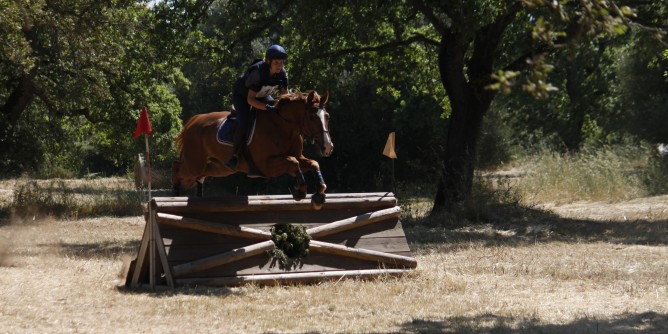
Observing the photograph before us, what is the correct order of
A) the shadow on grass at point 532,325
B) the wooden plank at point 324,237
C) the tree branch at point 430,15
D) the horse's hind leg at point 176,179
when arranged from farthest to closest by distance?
1. the tree branch at point 430,15
2. the horse's hind leg at point 176,179
3. the wooden plank at point 324,237
4. the shadow on grass at point 532,325

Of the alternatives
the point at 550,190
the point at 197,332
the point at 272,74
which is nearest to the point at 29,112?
the point at 550,190

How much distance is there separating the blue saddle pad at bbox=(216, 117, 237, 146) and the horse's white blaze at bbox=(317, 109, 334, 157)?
145cm

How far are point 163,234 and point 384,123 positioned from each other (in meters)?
22.1

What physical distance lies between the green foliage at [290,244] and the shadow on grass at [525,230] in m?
4.77

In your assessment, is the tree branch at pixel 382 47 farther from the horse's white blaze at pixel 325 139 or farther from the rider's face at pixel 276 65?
the horse's white blaze at pixel 325 139

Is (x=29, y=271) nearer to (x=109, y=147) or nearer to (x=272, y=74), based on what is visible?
(x=272, y=74)

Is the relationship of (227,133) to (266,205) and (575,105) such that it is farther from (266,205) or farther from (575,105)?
(575,105)

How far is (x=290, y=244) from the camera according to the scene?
1057 centimetres

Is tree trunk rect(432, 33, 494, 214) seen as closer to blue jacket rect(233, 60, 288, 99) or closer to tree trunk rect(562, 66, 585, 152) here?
blue jacket rect(233, 60, 288, 99)

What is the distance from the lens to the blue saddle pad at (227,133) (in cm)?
1122

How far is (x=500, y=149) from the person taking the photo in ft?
117

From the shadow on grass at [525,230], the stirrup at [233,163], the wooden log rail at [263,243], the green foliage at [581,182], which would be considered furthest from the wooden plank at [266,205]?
the green foliage at [581,182]

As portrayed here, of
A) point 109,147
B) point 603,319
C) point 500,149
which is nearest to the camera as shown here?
point 603,319

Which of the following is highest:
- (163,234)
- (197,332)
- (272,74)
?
(272,74)
